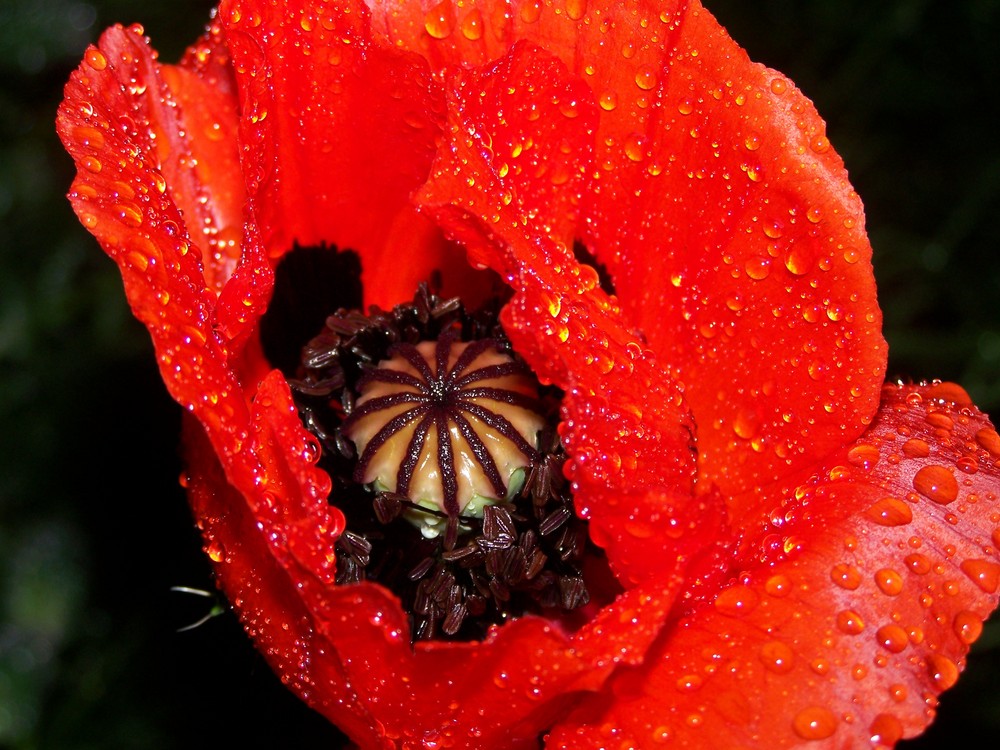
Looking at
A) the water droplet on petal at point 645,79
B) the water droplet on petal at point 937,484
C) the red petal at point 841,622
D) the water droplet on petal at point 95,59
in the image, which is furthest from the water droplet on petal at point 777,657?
the water droplet on petal at point 95,59

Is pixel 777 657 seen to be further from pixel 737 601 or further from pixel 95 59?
pixel 95 59

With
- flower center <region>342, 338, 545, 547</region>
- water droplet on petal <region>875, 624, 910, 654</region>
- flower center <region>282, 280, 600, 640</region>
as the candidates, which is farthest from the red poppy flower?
flower center <region>342, 338, 545, 547</region>

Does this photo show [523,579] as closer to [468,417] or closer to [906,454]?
[468,417]

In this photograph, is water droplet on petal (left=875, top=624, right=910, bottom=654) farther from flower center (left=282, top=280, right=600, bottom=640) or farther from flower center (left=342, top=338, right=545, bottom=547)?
flower center (left=342, top=338, right=545, bottom=547)

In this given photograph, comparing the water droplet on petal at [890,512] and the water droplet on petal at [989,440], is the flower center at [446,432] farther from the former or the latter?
the water droplet on petal at [989,440]

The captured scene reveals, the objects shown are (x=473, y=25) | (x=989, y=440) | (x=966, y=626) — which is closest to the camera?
(x=966, y=626)

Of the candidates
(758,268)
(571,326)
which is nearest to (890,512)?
(758,268)

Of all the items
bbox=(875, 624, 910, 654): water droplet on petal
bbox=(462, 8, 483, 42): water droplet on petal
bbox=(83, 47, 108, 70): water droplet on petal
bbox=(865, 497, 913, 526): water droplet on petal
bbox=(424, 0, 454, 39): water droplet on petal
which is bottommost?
bbox=(83, 47, 108, 70): water droplet on petal

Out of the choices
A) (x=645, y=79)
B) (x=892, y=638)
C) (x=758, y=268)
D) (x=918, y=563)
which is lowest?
(x=892, y=638)
